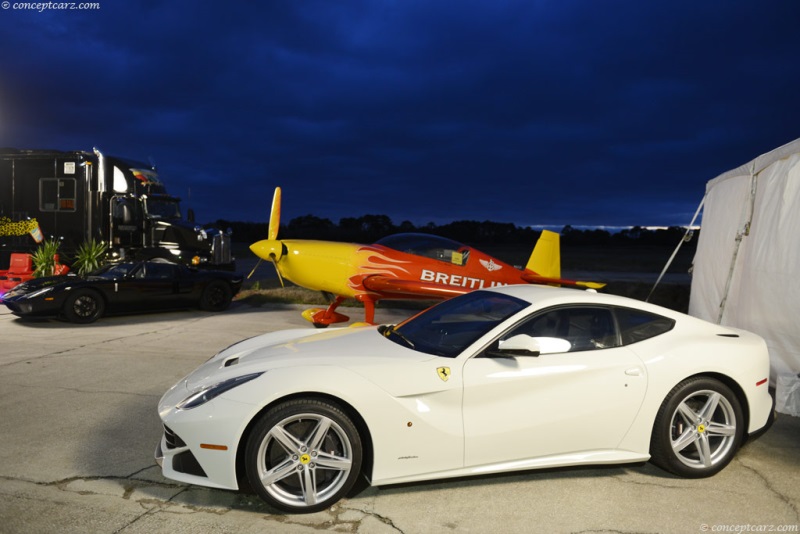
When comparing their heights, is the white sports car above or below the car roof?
below

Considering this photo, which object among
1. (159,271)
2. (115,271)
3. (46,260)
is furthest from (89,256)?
(159,271)

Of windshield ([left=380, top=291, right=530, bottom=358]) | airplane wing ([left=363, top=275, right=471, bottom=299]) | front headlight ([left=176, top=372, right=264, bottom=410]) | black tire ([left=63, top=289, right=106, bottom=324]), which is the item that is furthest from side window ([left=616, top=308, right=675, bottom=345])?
black tire ([left=63, top=289, right=106, bottom=324])

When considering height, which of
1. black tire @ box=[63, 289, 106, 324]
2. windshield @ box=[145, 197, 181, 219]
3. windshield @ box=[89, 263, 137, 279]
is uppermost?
windshield @ box=[145, 197, 181, 219]

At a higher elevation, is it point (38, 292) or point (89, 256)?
point (89, 256)

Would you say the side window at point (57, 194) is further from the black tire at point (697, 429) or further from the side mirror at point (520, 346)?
the black tire at point (697, 429)

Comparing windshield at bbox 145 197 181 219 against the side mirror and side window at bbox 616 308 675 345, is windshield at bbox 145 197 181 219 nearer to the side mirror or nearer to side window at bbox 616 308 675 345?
the side mirror

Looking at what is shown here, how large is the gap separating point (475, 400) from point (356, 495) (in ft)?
3.27

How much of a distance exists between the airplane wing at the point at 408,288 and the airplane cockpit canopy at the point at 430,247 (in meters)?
0.55

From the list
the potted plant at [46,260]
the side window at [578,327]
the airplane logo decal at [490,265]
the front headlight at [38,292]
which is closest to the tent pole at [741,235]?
the airplane logo decal at [490,265]

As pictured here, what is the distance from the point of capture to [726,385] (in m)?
4.04

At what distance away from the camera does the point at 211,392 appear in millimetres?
3377

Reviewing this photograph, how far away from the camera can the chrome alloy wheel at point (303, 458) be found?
10.7 feet

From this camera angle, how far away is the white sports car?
10.7 ft

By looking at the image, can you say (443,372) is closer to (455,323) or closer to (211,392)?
(455,323)
